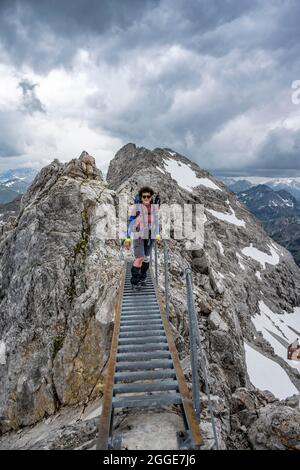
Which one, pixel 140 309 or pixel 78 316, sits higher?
pixel 140 309

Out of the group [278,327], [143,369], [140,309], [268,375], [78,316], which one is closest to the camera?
[143,369]

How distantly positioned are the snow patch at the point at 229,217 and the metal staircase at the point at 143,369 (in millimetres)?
67706

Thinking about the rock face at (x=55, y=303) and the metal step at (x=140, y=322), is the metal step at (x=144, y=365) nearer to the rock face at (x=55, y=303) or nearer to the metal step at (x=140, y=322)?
the metal step at (x=140, y=322)

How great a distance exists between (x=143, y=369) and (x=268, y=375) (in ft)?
108

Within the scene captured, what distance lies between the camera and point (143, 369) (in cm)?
723

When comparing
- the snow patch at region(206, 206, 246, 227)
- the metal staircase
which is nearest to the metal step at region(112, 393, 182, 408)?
the metal staircase

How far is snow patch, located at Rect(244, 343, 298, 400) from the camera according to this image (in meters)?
32.6

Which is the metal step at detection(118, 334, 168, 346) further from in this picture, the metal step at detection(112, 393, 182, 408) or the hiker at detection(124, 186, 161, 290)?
the hiker at detection(124, 186, 161, 290)

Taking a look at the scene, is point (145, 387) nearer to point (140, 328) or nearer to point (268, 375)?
point (140, 328)

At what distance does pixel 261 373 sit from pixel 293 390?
436 centimetres

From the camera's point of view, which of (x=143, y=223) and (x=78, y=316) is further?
(x=78, y=316)

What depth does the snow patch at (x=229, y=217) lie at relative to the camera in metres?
76.6

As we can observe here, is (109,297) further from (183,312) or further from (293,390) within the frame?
(293,390)

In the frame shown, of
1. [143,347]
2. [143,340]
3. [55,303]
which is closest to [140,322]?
[143,340]
